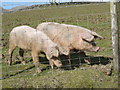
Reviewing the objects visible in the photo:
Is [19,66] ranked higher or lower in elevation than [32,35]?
lower

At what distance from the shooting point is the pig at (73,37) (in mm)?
7171

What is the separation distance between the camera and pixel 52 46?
684 cm

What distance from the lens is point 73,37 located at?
7.49m

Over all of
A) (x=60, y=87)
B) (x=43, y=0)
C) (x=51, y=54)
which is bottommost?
(x=60, y=87)

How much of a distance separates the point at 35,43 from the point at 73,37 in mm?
1302

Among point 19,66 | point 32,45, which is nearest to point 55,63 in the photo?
point 32,45

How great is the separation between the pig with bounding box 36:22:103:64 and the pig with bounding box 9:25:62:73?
1.24 feet

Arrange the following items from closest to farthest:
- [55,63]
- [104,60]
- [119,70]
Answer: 1. [119,70]
2. [55,63]
3. [104,60]

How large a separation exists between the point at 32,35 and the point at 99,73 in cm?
266

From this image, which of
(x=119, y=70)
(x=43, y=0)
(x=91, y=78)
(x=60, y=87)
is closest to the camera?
(x=60, y=87)

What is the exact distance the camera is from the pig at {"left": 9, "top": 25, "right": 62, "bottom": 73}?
6.88 meters

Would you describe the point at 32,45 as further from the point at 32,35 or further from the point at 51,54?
the point at 51,54

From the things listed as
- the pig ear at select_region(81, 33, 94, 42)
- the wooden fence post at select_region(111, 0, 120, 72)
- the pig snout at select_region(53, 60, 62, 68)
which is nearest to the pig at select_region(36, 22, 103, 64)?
the pig ear at select_region(81, 33, 94, 42)

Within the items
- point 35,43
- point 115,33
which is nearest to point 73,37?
point 35,43
